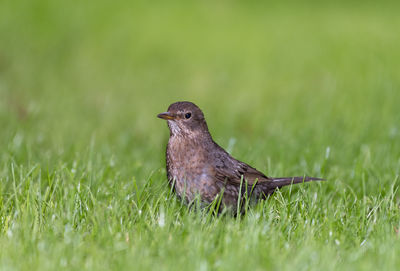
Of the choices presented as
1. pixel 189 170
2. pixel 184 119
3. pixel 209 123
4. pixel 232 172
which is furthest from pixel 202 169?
pixel 209 123

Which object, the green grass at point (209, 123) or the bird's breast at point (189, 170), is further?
the bird's breast at point (189, 170)

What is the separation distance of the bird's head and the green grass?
21.2 inches

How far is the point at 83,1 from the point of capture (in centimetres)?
1438

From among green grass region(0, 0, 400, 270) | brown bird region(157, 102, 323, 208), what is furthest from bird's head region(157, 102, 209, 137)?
green grass region(0, 0, 400, 270)

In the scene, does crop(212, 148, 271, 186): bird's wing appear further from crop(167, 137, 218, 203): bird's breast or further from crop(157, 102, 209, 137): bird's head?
crop(157, 102, 209, 137): bird's head

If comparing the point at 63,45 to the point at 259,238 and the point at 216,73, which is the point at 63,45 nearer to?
the point at 216,73

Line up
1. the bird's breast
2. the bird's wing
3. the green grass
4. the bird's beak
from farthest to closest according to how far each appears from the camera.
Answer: the bird's beak → the bird's wing → the bird's breast → the green grass

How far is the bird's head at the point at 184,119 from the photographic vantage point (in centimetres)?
567

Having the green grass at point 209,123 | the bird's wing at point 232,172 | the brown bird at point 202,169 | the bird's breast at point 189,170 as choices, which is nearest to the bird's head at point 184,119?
the brown bird at point 202,169

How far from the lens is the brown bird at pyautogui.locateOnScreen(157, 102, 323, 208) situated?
536 cm

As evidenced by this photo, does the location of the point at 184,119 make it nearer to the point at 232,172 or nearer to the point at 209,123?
the point at 232,172

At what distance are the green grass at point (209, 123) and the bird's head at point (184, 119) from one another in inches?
21.2

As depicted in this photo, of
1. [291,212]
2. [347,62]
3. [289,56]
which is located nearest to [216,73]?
[289,56]

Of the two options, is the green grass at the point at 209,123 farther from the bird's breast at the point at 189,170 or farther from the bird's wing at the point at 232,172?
the bird's wing at the point at 232,172
